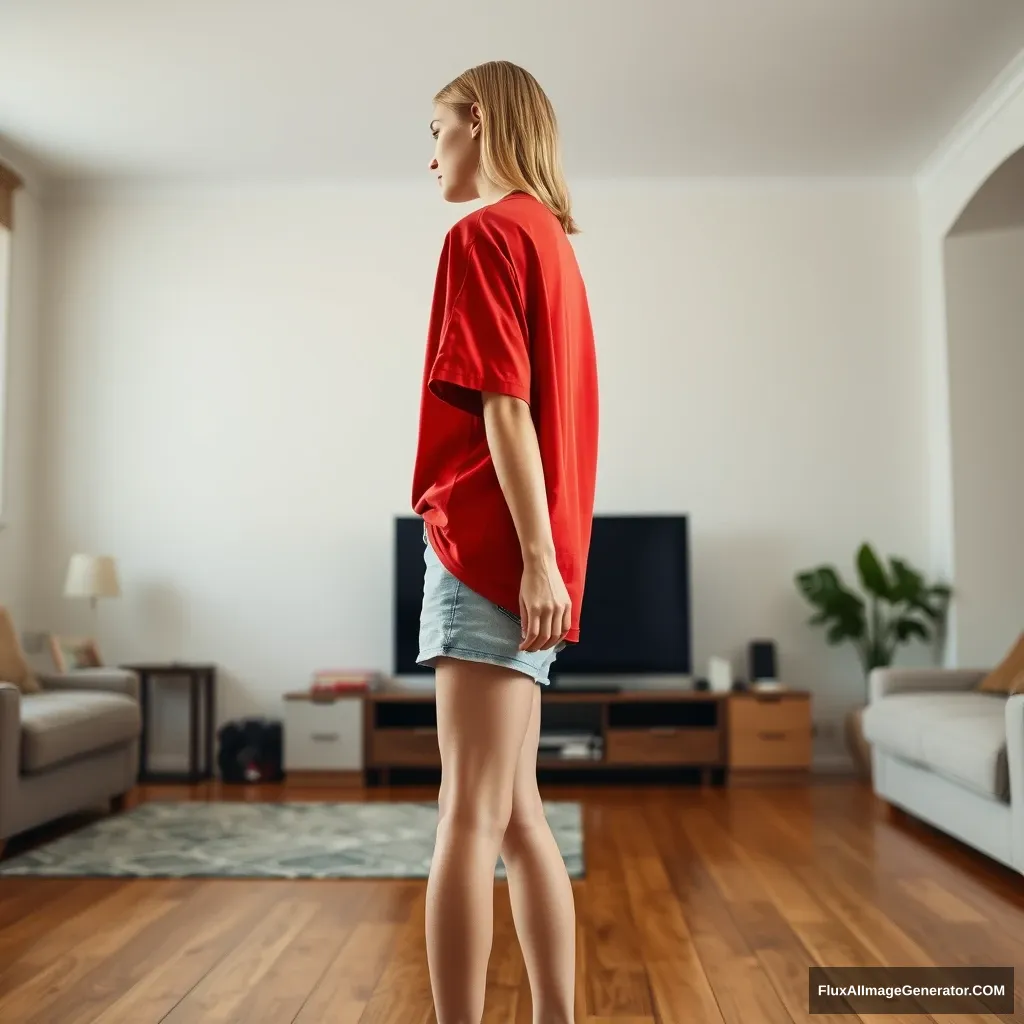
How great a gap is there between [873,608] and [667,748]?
3.95 ft

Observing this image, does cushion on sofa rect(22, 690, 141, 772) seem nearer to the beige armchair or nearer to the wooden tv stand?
the beige armchair

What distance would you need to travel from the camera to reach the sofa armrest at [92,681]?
167 inches

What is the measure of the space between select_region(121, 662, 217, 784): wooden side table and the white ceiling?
240 cm

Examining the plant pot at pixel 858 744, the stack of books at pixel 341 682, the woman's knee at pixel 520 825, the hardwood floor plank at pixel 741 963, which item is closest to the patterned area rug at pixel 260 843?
the hardwood floor plank at pixel 741 963

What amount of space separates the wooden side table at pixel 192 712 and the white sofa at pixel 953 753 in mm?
2889

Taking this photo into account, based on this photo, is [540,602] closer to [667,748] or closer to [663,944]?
[663,944]

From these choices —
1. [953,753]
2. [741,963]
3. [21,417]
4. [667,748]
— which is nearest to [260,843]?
[741,963]

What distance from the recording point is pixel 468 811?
50.4 inches

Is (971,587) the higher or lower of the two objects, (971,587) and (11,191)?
the lower

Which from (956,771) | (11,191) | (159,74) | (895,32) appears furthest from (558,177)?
(11,191)

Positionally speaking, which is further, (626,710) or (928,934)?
(626,710)

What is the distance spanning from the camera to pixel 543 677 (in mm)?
1344

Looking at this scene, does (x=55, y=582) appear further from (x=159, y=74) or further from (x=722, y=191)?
(x=722, y=191)

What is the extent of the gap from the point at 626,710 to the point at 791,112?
269cm
